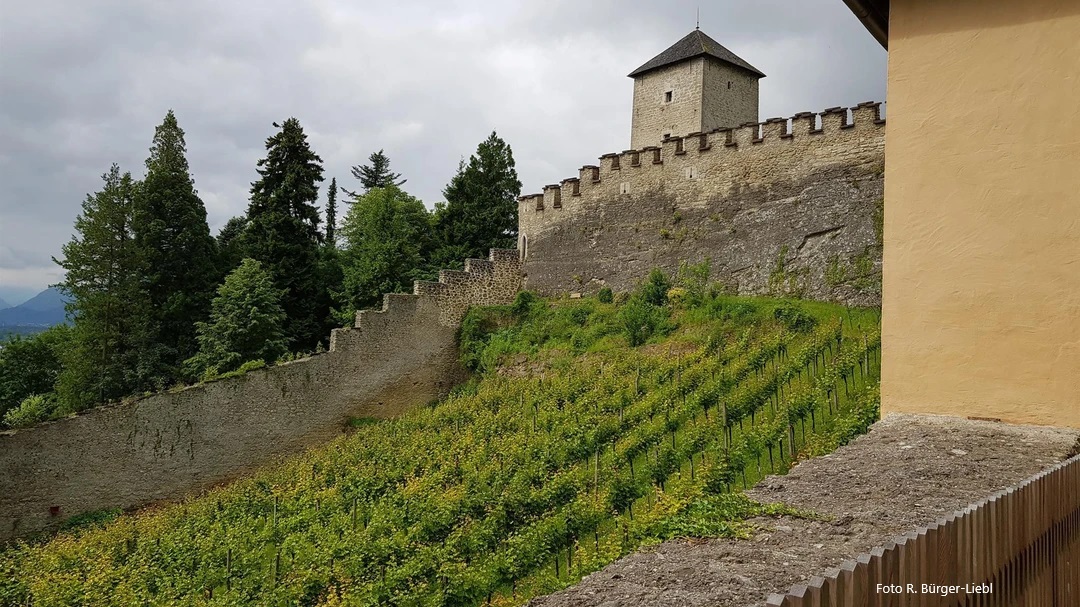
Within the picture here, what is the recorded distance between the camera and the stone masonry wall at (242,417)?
1720cm

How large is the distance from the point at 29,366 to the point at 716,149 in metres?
29.4

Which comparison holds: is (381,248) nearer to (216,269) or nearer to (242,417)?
(216,269)

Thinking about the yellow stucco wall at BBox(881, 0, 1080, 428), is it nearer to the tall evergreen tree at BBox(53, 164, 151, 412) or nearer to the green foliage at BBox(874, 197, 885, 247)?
the green foliage at BBox(874, 197, 885, 247)

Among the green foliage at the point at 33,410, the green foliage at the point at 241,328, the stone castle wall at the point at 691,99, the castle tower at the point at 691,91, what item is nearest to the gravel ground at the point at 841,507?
the green foliage at the point at 241,328

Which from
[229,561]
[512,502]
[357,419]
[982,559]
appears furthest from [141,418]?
[982,559]

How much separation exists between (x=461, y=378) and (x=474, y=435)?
6087 mm

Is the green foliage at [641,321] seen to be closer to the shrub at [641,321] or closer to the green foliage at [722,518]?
the shrub at [641,321]

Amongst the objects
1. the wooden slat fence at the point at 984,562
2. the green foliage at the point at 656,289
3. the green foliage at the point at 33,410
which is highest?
the green foliage at the point at 656,289

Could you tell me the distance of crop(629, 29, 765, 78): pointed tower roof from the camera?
88.7ft

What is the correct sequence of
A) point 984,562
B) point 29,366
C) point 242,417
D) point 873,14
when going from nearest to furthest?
point 984,562 → point 873,14 → point 242,417 → point 29,366

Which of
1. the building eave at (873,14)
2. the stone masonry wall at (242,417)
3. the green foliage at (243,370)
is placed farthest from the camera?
the green foliage at (243,370)

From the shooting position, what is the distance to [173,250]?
2792 centimetres

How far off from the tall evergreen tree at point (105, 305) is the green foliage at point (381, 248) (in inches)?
255

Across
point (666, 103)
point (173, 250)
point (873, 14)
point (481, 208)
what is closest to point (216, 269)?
point (173, 250)
